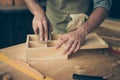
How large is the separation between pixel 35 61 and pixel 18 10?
5.75 ft

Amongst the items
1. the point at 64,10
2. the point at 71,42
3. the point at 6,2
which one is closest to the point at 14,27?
the point at 6,2

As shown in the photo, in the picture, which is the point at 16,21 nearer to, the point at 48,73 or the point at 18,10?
the point at 18,10

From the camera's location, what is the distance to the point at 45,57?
148 centimetres

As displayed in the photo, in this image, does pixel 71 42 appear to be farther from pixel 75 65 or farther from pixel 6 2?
pixel 6 2

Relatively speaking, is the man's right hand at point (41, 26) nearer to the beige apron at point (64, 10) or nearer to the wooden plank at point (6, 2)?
the beige apron at point (64, 10)

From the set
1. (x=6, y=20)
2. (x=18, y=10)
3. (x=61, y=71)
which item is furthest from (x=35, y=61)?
(x=6, y=20)

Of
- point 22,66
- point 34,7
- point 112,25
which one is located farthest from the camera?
point 112,25

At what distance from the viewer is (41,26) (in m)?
1.65

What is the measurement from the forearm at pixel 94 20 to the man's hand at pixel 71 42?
10 cm

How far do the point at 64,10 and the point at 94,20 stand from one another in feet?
1.44

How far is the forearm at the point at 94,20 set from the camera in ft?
5.54

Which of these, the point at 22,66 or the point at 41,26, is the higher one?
the point at 41,26

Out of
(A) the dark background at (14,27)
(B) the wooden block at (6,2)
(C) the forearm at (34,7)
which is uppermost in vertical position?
(C) the forearm at (34,7)

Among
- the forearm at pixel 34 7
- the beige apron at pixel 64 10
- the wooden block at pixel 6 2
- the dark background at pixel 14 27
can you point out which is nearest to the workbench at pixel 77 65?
the forearm at pixel 34 7
